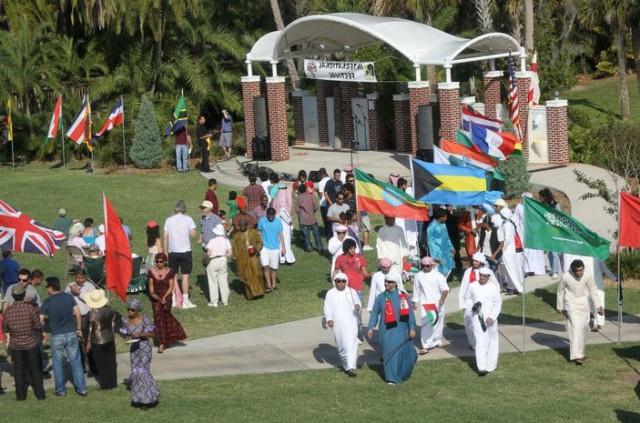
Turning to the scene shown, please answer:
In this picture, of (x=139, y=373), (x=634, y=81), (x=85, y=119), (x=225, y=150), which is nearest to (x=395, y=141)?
(x=225, y=150)

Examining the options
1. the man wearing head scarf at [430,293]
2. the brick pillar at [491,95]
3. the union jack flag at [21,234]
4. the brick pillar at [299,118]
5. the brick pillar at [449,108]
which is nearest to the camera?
the man wearing head scarf at [430,293]

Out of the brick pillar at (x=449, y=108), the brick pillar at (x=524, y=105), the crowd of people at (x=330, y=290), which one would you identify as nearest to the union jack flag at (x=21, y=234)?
the crowd of people at (x=330, y=290)

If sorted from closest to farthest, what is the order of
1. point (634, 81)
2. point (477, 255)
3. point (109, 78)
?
point (477, 255), point (109, 78), point (634, 81)

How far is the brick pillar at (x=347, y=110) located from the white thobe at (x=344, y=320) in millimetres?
22657

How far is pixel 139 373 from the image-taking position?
1491 centimetres

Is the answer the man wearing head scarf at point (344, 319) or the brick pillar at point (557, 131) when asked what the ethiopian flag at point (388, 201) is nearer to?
the man wearing head scarf at point (344, 319)

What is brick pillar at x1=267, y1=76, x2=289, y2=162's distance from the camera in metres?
36.9

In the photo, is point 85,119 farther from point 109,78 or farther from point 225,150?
point 109,78

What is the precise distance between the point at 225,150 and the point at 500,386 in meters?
23.3

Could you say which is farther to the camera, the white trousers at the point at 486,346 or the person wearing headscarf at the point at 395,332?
the white trousers at the point at 486,346

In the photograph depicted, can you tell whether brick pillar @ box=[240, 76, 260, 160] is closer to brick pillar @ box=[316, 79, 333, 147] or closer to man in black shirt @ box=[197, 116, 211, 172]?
brick pillar @ box=[316, 79, 333, 147]

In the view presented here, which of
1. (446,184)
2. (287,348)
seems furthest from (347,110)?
(287,348)

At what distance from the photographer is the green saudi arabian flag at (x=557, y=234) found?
17.0m

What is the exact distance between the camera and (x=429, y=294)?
17281 mm
